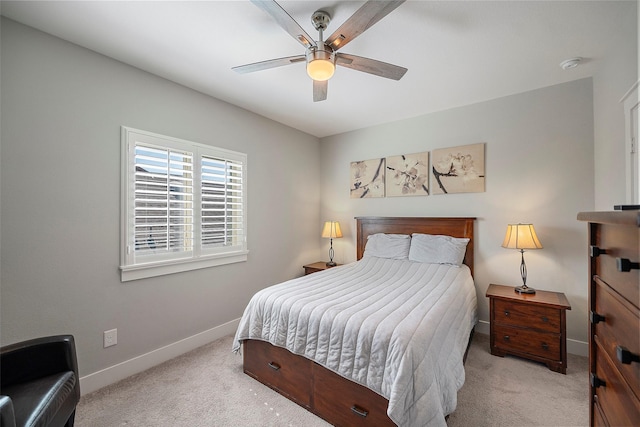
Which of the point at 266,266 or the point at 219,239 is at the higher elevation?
the point at 219,239

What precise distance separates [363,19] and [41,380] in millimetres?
2655

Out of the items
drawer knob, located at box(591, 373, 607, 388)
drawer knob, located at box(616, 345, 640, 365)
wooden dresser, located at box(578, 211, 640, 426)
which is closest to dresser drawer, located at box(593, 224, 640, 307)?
wooden dresser, located at box(578, 211, 640, 426)

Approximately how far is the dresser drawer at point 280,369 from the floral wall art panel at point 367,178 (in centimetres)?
256

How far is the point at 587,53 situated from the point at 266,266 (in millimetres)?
3800

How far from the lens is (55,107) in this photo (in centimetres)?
192

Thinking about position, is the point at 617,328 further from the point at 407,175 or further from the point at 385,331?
the point at 407,175

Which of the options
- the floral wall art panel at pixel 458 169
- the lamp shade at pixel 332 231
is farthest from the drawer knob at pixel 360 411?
the floral wall art panel at pixel 458 169

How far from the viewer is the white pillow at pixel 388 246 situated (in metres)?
3.29

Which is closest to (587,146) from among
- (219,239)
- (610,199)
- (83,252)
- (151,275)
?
(610,199)

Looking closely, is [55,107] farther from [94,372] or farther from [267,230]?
[267,230]

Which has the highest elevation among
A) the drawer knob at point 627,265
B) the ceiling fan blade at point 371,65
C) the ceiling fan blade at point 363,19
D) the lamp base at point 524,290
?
the ceiling fan blade at point 363,19

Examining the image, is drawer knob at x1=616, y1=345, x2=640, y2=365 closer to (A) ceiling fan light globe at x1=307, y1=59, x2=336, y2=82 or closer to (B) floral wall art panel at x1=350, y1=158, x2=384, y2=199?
(A) ceiling fan light globe at x1=307, y1=59, x2=336, y2=82

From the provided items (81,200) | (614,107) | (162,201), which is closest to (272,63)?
(162,201)

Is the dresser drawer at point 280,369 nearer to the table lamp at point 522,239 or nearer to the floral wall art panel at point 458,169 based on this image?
the table lamp at point 522,239
